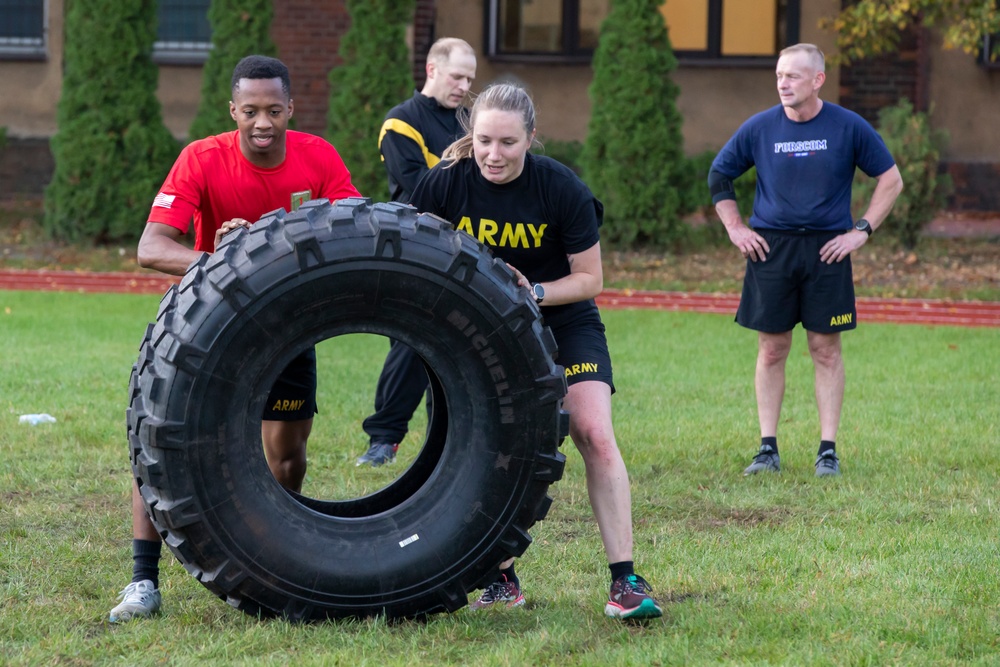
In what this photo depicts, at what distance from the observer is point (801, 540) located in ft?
16.8

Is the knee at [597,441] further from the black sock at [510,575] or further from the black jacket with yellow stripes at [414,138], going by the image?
the black jacket with yellow stripes at [414,138]

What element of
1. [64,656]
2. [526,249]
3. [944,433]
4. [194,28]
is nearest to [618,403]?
[944,433]

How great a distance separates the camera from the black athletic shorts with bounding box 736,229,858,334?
21.4 feet

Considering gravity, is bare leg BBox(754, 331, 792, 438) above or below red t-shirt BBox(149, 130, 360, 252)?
below

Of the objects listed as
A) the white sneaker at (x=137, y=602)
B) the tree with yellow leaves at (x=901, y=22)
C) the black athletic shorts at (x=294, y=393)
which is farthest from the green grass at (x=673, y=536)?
the tree with yellow leaves at (x=901, y=22)

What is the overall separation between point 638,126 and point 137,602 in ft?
36.5

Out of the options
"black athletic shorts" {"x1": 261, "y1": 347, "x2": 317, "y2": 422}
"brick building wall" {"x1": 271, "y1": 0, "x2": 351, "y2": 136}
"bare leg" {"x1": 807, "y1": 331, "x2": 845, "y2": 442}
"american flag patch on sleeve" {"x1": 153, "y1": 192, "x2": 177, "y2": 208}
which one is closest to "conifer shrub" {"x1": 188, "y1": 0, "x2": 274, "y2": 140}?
"brick building wall" {"x1": 271, "y1": 0, "x2": 351, "y2": 136}

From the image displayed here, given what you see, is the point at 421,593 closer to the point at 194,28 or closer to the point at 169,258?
the point at 169,258

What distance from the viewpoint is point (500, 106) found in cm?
412

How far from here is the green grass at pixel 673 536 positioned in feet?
12.8

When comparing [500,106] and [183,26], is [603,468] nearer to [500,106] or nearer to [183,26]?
[500,106]

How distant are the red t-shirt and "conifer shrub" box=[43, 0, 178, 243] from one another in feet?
35.1

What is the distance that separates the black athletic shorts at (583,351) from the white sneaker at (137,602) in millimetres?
1511

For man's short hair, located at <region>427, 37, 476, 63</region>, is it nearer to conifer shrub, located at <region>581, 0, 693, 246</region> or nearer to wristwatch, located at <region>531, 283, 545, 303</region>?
wristwatch, located at <region>531, 283, 545, 303</region>
